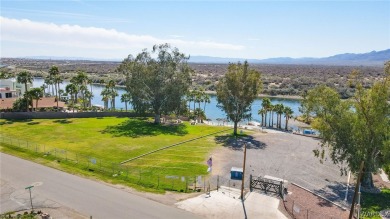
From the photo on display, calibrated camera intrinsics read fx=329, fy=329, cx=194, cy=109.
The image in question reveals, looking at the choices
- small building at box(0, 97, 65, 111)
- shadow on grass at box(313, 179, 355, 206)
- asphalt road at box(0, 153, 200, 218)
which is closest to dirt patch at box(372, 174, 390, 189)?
shadow on grass at box(313, 179, 355, 206)

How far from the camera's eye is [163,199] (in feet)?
110

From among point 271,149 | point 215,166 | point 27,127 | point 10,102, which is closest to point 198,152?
point 215,166

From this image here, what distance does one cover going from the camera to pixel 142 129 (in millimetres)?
66312

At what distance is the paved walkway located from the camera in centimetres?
3055

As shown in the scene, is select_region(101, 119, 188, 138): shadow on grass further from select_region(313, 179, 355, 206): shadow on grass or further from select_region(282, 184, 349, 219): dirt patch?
select_region(282, 184, 349, 219): dirt patch

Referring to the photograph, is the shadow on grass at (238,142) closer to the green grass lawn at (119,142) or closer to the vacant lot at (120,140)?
the green grass lawn at (119,142)

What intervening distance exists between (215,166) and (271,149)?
46.4ft

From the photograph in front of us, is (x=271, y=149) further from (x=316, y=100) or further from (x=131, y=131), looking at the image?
(x=131, y=131)

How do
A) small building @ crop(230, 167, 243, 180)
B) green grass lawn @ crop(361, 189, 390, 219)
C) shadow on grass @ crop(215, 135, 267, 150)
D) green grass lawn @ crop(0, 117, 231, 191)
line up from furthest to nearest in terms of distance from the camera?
shadow on grass @ crop(215, 135, 267, 150)
green grass lawn @ crop(0, 117, 231, 191)
small building @ crop(230, 167, 243, 180)
green grass lawn @ crop(361, 189, 390, 219)

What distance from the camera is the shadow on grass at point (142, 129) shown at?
62.2 metres

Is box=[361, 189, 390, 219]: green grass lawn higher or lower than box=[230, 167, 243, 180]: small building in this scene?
lower

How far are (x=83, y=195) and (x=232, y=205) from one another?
15178 millimetres

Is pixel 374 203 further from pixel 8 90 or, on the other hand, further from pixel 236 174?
pixel 8 90

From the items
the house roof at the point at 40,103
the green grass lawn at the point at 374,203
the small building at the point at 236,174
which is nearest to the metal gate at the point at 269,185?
the small building at the point at 236,174
